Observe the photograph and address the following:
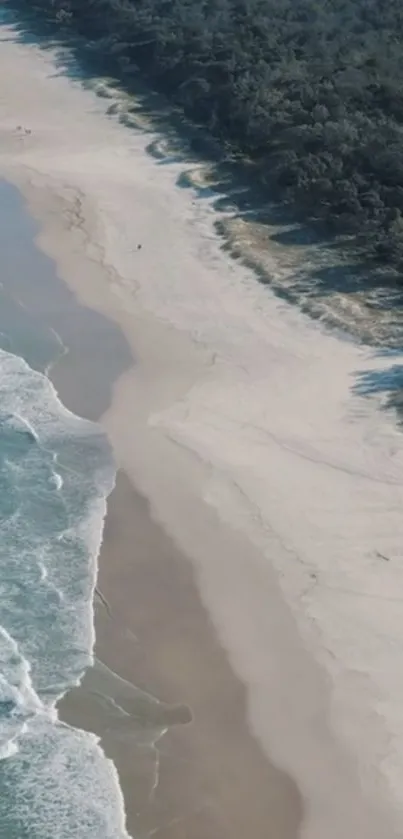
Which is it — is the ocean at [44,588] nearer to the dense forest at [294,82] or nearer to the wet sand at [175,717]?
the wet sand at [175,717]

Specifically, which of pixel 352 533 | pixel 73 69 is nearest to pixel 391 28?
pixel 73 69

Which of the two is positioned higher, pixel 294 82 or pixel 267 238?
pixel 294 82

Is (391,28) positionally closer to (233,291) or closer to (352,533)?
(233,291)

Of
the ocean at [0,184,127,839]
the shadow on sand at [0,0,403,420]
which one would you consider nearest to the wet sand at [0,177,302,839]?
the ocean at [0,184,127,839]

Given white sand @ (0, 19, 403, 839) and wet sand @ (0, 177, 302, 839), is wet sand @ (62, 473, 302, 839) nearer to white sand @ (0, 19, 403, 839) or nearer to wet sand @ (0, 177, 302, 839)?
wet sand @ (0, 177, 302, 839)

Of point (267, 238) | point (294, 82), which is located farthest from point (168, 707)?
point (294, 82)

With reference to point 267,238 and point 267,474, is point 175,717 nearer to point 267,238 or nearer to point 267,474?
point 267,474
